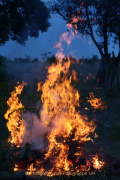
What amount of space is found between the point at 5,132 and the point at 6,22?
1029 centimetres

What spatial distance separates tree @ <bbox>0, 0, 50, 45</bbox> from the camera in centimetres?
1434

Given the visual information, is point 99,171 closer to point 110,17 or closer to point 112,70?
point 112,70

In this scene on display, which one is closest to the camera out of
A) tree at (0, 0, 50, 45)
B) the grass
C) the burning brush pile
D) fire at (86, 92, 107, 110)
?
the burning brush pile

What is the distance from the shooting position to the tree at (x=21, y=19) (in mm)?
14344

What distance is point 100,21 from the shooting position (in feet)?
46.0

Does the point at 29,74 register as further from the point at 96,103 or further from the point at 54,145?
the point at 54,145

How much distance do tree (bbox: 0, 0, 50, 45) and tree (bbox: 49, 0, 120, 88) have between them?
2649 millimetres

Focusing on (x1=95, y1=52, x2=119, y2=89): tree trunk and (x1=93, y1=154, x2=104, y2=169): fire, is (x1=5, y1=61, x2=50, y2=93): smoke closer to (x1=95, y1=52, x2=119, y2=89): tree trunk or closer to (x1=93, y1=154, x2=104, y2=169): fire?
(x1=95, y1=52, x2=119, y2=89): tree trunk

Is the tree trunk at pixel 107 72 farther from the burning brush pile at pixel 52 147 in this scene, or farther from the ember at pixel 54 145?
the burning brush pile at pixel 52 147

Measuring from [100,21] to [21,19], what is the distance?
7.05 m

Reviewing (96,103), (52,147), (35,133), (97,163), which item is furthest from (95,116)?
(97,163)

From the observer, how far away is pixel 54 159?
15.5 ft

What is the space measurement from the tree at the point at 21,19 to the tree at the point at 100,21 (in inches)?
104

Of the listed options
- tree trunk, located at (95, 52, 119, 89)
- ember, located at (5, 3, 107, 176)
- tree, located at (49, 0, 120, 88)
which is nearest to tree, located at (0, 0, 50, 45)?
tree, located at (49, 0, 120, 88)
